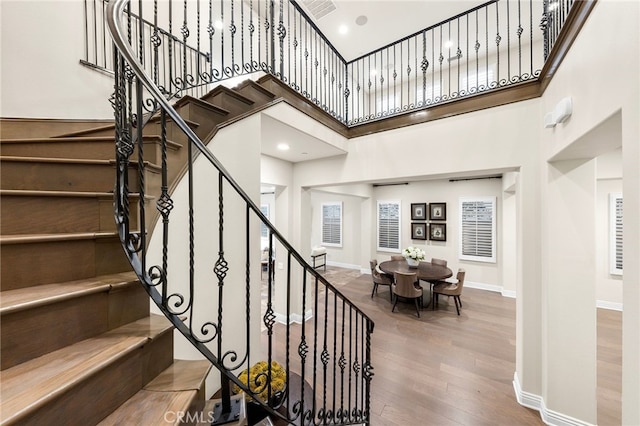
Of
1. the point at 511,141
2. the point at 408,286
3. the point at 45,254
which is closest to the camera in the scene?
the point at 45,254

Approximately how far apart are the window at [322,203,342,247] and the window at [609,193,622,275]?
21.1 feet

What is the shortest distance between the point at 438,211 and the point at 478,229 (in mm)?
1037

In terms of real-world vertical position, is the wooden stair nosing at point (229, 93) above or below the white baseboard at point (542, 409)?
above

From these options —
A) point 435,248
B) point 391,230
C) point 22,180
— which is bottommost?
point 435,248

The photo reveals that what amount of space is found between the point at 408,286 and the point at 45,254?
4.62 metres

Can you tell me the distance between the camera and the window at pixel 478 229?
5863 mm

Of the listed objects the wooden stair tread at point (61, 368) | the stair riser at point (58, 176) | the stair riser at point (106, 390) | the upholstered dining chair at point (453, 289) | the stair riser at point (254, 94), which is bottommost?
the upholstered dining chair at point (453, 289)

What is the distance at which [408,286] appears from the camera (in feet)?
14.6

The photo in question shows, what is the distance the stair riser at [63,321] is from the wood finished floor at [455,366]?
7.88 feet

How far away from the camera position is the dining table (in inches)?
185

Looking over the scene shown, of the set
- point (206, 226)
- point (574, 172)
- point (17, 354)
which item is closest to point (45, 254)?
point (17, 354)

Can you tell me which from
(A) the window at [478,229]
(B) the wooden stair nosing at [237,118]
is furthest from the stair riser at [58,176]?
(A) the window at [478,229]

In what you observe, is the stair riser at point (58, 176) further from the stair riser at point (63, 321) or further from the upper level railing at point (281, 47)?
the upper level railing at point (281, 47)

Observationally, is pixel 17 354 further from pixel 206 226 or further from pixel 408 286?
pixel 408 286
